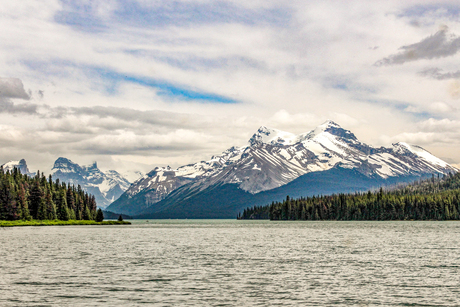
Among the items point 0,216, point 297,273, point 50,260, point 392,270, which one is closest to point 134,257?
point 50,260

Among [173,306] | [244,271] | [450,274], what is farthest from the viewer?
[244,271]

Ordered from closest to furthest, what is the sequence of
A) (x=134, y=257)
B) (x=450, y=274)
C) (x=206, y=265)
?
1. (x=450, y=274)
2. (x=206, y=265)
3. (x=134, y=257)

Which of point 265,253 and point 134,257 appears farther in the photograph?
point 265,253

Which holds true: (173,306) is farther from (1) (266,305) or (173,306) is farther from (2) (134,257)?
(2) (134,257)

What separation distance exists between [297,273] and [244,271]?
6624mm

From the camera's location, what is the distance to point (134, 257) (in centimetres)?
7575

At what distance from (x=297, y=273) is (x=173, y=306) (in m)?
22.4

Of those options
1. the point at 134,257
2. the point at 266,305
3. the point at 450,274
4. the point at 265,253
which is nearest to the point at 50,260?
the point at 134,257

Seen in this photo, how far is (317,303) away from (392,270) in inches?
931

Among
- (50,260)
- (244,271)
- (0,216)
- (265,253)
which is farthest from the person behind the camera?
(0,216)

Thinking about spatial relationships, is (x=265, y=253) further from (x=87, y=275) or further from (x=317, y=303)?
(x=317, y=303)

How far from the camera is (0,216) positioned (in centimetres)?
19775

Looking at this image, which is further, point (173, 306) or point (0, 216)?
point (0, 216)

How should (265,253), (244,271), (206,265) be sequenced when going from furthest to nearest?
(265,253)
(206,265)
(244,271)
